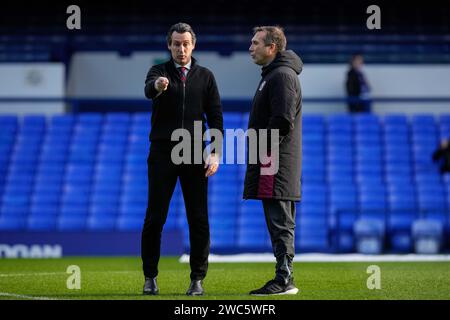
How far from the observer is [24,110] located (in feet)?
57.7

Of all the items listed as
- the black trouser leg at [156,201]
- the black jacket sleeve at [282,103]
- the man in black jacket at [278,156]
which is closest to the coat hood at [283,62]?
the man in black jacket at [278,156]

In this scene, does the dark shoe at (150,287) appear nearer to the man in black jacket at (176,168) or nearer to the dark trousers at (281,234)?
the man in black jacket at (176,168)

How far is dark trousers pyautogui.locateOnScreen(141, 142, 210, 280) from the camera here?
702cm

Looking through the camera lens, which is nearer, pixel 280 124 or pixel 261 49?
pixel 280 124

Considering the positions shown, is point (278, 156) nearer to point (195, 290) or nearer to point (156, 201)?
point (156, 201)

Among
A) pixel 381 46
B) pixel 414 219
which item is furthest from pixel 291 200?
pixel 381 46

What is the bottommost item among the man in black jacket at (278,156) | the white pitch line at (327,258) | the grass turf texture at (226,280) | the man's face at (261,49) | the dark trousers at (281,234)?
the white pitch line at (327,258)

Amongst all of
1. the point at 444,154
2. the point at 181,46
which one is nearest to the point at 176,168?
the point at 181,46

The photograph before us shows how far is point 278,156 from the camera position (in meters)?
7.02

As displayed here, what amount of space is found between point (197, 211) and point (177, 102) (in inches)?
32.2

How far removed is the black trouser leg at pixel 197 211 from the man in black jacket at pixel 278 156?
1.11 ft

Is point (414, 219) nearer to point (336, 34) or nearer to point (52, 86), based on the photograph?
point (336, 34)

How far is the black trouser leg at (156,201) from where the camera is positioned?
7.02m

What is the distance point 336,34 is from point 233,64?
220 centimetres
